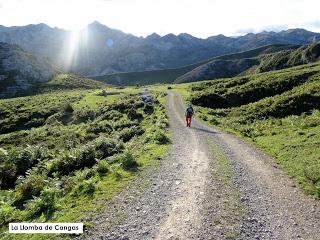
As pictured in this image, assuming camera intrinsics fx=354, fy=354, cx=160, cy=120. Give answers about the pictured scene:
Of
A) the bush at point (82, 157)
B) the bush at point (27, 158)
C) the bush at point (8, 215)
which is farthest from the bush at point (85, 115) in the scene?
the bush at point (8, 215)

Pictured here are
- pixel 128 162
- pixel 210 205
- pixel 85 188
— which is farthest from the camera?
pixel 128 162

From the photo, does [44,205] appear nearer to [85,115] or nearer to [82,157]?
[82,157]

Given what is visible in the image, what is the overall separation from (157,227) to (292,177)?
11161 millimetres

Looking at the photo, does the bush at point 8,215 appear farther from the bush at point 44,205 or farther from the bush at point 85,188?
the bush at point 85,188

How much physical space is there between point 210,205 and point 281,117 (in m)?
36.3

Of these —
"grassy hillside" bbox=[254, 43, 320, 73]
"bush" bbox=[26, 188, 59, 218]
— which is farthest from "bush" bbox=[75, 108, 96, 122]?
"grassy hillside" bbox=[254, 43, 320, 73]

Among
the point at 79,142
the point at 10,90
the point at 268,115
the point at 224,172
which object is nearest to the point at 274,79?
the point at 268,115

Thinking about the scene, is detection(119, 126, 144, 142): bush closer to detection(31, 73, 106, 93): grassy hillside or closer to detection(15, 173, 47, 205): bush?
detection(15, 173, 47, 205): bush

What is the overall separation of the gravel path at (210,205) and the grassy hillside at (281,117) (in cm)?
203

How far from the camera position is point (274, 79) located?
74.4 m

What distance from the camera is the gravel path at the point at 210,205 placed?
1362cm

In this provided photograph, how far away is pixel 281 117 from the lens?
4903cm

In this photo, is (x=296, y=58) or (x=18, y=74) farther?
(x=18, y=74)

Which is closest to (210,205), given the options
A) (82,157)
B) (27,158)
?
(82,157)
